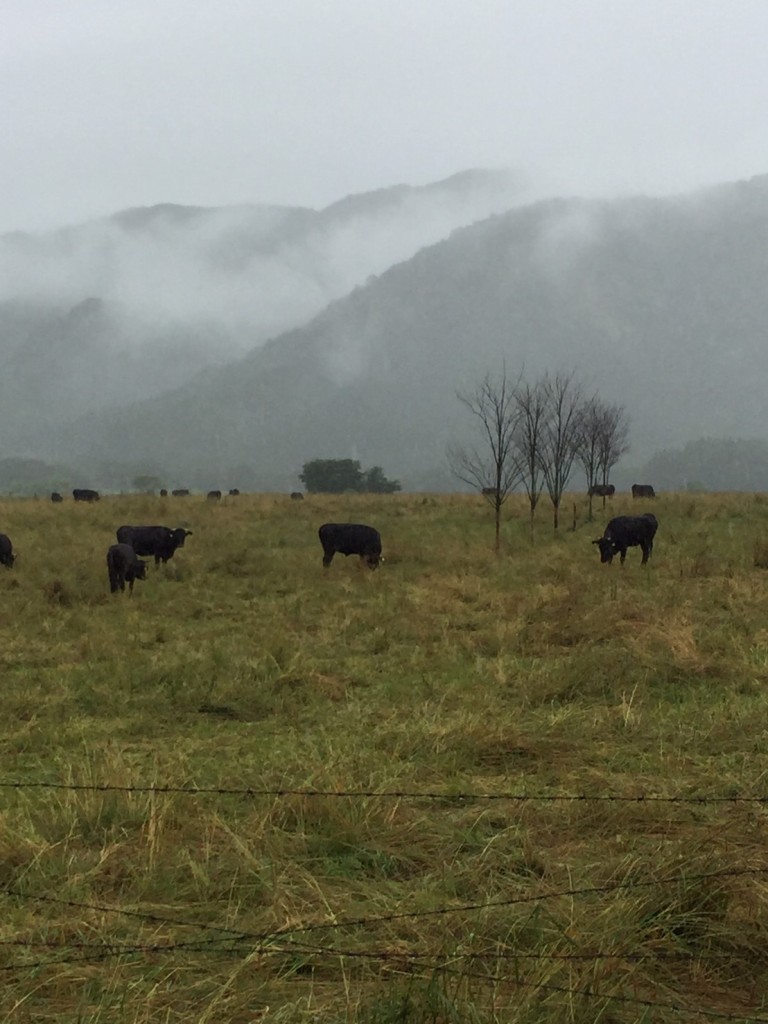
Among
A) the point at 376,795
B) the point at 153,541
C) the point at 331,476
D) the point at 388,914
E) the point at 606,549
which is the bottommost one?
the point at 388,914

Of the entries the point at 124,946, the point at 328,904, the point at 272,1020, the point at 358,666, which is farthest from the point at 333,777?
the point at 358,666

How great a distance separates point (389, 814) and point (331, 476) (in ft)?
243

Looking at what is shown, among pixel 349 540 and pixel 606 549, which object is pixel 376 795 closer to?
pixel 349 540

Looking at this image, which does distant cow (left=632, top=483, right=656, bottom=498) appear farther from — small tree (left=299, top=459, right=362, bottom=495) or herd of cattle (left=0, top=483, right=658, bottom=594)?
small tree (left=299, top=459, right=362, bottom=495)

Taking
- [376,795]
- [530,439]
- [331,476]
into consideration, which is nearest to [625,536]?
[530,439]

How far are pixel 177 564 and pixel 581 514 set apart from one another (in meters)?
17.8

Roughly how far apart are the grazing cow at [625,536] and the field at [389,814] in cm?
513

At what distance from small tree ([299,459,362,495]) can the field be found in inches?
2565

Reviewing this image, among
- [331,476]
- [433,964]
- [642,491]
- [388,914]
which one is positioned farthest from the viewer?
[331,476]

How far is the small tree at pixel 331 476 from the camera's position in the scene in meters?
77.4

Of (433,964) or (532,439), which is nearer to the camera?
(433,964)

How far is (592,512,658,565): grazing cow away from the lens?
17406 millimetres

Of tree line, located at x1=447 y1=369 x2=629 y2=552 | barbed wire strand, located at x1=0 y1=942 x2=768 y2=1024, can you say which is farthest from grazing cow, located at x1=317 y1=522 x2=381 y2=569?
barbed wire strand, located at x1=0 y1=942 x2=768 y2=1024

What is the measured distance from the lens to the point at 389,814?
470 cm
